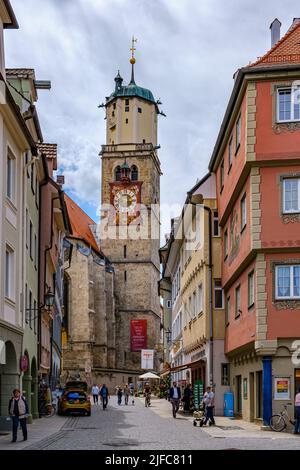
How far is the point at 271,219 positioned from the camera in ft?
86.4

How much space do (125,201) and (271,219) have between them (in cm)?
8271

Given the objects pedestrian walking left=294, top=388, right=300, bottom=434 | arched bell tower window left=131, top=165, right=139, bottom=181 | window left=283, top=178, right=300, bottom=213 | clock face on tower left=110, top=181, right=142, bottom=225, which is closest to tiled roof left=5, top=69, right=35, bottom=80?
window left=283, top=178, right=300, bottom=213

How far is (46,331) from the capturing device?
40.0 metres

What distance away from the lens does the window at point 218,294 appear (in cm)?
3591

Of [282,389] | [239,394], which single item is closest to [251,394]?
[282,389]

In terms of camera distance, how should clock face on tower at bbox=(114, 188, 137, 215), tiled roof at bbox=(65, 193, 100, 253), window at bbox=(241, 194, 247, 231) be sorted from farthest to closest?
clock face on tower at bbox=(114, 188, 137, 215), tiled roof at bbox=(65, 193, 100, 253), window at bbox=(241, 194, 247, 231)

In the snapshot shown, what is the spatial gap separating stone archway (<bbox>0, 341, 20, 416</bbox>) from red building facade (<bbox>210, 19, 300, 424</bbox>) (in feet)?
23.1

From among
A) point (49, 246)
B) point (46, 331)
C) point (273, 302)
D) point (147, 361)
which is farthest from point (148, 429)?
point (147, 361)

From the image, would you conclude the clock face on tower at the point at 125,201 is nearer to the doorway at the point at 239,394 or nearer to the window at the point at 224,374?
the window at the point at 224,374

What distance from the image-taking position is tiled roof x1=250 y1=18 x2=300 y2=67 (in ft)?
88.4

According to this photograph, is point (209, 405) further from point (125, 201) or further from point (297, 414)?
point (125, 201)

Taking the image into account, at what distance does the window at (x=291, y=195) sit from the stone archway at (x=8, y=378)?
9052mm

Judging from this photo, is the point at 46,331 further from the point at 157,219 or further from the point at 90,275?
the point at 157,219

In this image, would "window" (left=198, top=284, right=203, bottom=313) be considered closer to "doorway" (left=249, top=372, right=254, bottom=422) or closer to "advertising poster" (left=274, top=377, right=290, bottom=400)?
"doorway" (left=249, top=372, right=254, bottom=422)
